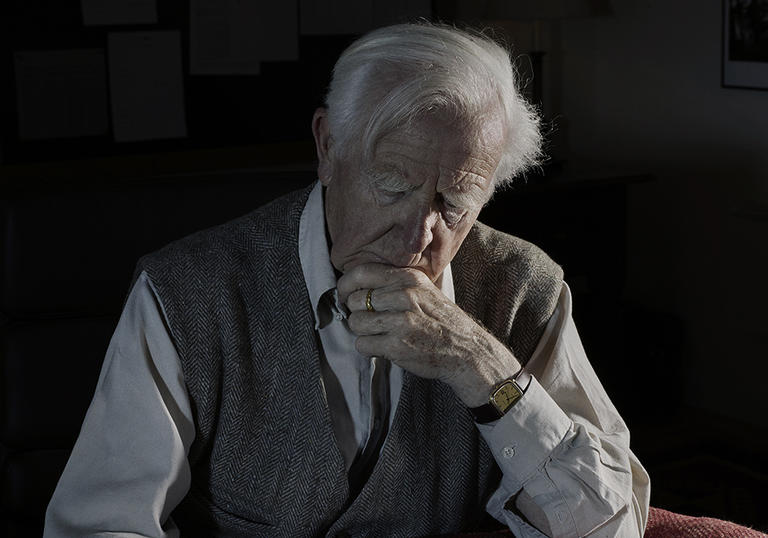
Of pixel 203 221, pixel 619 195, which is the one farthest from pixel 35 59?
pixel 619 195

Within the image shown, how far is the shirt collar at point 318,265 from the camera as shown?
A: 4.66ft

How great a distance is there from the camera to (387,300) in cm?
132

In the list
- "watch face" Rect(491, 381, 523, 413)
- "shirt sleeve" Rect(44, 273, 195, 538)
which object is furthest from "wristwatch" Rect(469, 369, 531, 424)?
"shirt sleeve" Rect(44, 273, 195, 538)

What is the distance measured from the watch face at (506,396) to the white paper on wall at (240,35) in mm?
2144

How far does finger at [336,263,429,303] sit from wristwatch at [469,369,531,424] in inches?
6.7

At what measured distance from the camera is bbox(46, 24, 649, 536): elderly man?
1.29 m

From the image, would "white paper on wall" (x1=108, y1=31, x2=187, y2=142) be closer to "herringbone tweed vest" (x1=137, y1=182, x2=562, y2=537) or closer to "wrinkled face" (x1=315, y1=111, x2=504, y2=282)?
"herringbone tweed vest" (x1=137, y1=182, x2=562, y2=537)

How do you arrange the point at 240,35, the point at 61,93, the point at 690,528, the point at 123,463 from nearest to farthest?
the point at 123,463 → the point at 690,528 → the point at 61,93 → the point at 240,35

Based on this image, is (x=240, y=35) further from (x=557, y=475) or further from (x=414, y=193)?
(x=557, y=475)

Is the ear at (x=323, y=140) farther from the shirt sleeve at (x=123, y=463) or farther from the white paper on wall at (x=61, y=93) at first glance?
the white paper on wall at (x=61, y=93)

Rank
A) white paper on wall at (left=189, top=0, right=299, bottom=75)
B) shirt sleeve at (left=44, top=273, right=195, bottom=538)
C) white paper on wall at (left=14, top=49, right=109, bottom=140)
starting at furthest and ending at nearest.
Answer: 1. white paper on wall at (left=189, top=0, right=299, bottom=75)
2. white paper on wall at (left=14, top=49, right=109, bottom=140)
3. shirt sleeve at (left=44, top=273, right=195, bottom=538)

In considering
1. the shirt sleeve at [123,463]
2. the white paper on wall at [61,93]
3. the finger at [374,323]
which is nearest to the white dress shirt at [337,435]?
Result: the shirt sleeve at [123,463]

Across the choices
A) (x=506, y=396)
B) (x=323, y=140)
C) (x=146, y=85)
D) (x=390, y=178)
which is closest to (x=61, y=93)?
(x=146, y=85)

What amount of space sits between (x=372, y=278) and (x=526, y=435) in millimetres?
275
